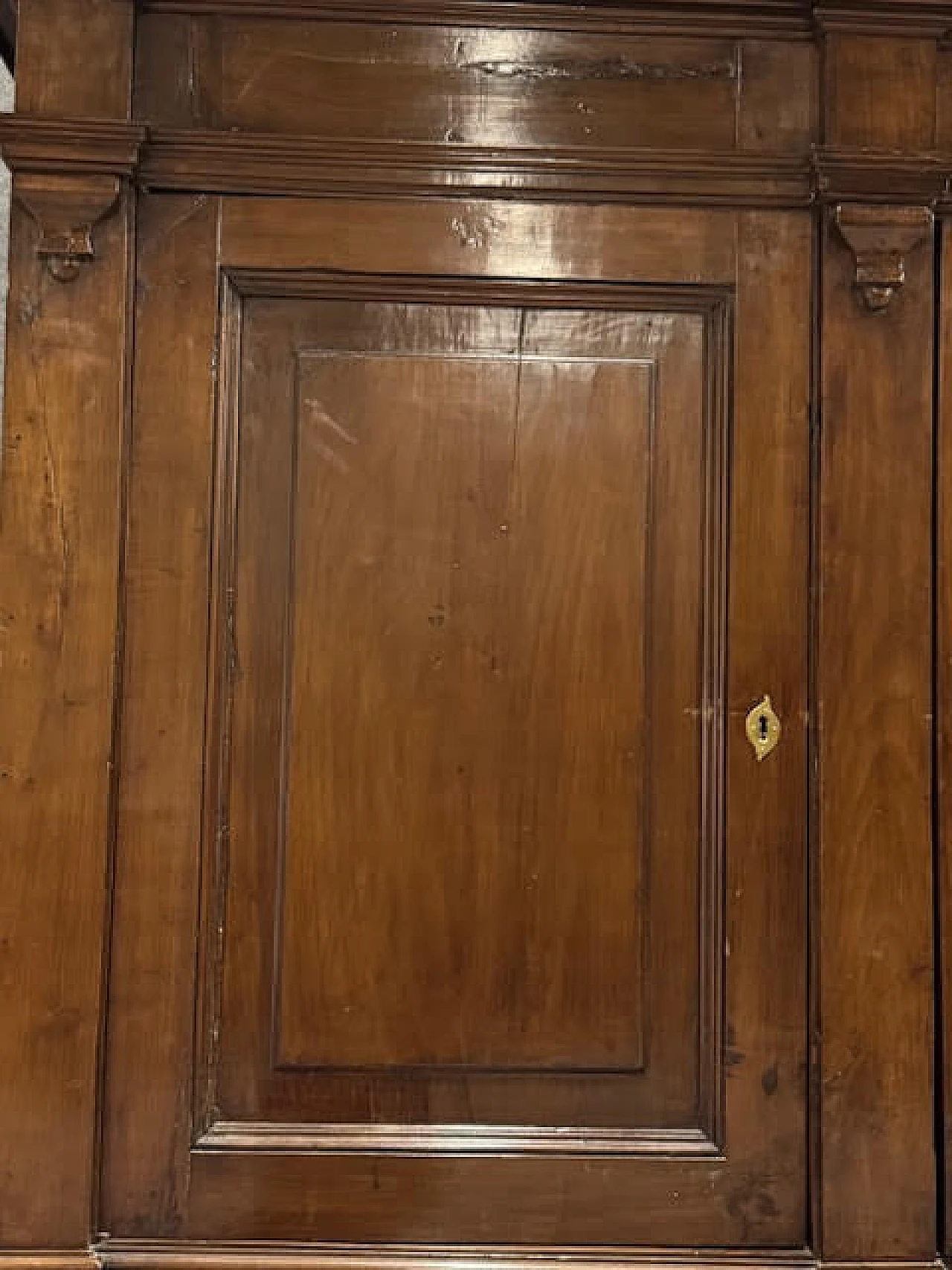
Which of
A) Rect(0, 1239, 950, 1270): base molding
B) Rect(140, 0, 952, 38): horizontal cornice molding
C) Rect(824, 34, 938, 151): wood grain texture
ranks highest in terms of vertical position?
Rect(140, 0, 952, 38): horizontal cornice molding

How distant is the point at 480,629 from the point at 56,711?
55 cm

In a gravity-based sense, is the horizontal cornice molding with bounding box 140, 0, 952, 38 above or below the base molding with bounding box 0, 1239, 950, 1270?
above

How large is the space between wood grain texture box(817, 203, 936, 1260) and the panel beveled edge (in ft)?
0.44

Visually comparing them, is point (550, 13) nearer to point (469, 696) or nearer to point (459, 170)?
point (459, 170)

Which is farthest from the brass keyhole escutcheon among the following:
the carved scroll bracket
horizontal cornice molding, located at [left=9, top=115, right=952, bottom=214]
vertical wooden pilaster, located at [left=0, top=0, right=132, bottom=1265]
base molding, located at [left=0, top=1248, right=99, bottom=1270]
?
base molding, located at [left=0, top=1248, right=99, bottom=1270]

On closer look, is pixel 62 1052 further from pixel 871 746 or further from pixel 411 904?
pixel 871 746

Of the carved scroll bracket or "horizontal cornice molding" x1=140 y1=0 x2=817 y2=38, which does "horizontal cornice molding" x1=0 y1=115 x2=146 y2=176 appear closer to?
"horizontal cornice molding" x1=140 y1=0 x2=817 y2=38

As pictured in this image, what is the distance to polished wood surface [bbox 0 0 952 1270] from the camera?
4.87 feet

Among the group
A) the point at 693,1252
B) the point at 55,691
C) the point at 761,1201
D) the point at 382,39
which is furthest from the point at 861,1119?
the point at 382,39

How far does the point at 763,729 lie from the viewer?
60.1 inches

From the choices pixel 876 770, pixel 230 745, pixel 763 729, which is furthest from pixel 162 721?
pixel 876 770

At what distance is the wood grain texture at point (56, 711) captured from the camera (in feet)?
4.75

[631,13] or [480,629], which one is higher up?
[631,13]

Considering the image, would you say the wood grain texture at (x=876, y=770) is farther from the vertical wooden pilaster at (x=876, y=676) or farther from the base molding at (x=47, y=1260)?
the base molding at (x=47, y=1260)
